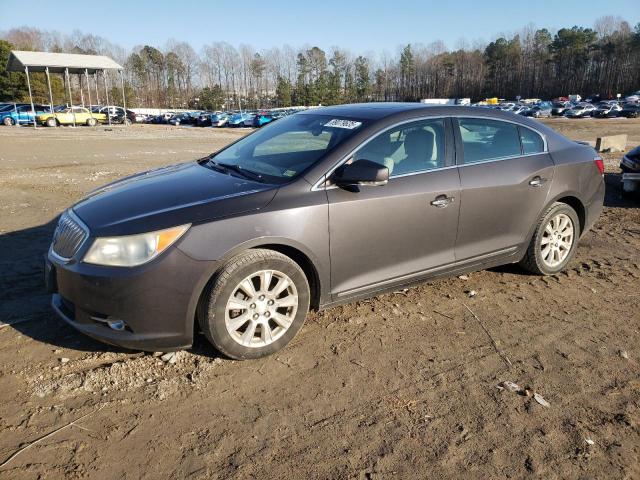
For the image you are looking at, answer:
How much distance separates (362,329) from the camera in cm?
397

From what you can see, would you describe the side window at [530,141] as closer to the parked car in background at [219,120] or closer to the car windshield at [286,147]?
the car windshield at [286,147]

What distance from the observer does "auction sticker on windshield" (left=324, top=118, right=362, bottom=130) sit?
13.2ft

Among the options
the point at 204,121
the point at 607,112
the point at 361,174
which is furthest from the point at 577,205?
the point at 607,112

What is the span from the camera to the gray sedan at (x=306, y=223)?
3.16m

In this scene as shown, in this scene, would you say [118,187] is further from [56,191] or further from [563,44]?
[563,44]

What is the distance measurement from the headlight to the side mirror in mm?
1190

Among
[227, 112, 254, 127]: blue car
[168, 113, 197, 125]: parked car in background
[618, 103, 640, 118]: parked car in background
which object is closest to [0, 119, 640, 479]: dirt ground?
[227, 112, 254, 127]: blue car

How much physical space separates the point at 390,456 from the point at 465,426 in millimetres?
510

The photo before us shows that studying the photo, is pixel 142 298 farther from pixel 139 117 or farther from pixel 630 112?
pixel 630 112

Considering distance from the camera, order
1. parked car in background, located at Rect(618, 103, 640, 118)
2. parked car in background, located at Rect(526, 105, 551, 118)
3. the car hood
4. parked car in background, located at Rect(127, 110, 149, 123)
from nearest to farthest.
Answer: the car hood < parked car in background, located at Rect(127, 110, 149, 123) < parked car in background, located at Rect(618, 103, 640, 118) < parked car in background, located at Rect(526, 105, 551, 118)

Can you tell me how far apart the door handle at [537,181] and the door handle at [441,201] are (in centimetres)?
99

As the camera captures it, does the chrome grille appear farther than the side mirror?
No

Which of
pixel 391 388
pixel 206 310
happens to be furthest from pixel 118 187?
pixel 391 388

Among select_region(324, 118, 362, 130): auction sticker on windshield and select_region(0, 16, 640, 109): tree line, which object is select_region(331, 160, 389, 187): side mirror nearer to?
select_region(324, 118, 362, 130): auction sticker on windshield
